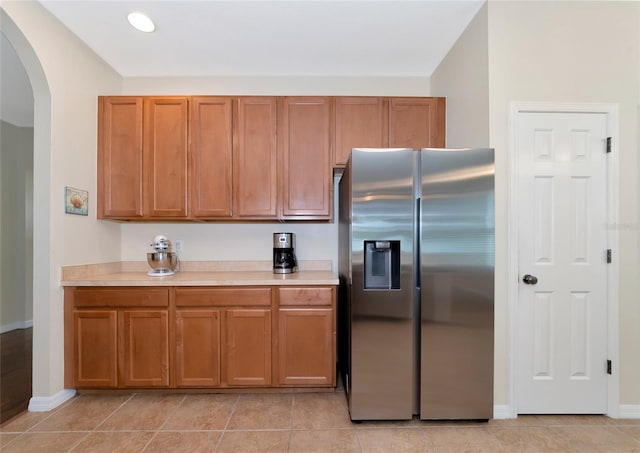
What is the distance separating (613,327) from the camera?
2178mm

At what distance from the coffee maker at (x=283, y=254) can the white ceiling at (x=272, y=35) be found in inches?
64.3

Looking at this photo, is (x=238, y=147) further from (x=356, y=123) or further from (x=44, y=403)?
(x=44, y=403)

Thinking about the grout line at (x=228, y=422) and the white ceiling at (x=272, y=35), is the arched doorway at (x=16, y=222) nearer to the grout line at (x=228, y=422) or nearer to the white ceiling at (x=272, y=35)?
the white ceiling at (x=272, y=35)

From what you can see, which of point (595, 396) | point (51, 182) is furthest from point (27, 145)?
point (595, 396)

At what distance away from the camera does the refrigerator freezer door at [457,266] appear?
207cm

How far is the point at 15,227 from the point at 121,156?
9.12ft

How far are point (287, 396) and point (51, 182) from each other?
242cm

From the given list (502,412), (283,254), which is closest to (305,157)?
(283,254)

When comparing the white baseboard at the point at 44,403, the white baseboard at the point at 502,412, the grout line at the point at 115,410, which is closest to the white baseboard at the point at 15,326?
the white baseboard at the point at 44,403

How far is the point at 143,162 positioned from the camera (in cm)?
283

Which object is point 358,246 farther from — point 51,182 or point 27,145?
point 27,145

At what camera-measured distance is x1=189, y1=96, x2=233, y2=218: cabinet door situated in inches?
112

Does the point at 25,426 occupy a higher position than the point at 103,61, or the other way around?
the point at 103,61

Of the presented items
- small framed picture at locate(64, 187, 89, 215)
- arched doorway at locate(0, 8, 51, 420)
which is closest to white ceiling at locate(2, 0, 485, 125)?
arched doorway at locate(0, 8, 51, 420)
